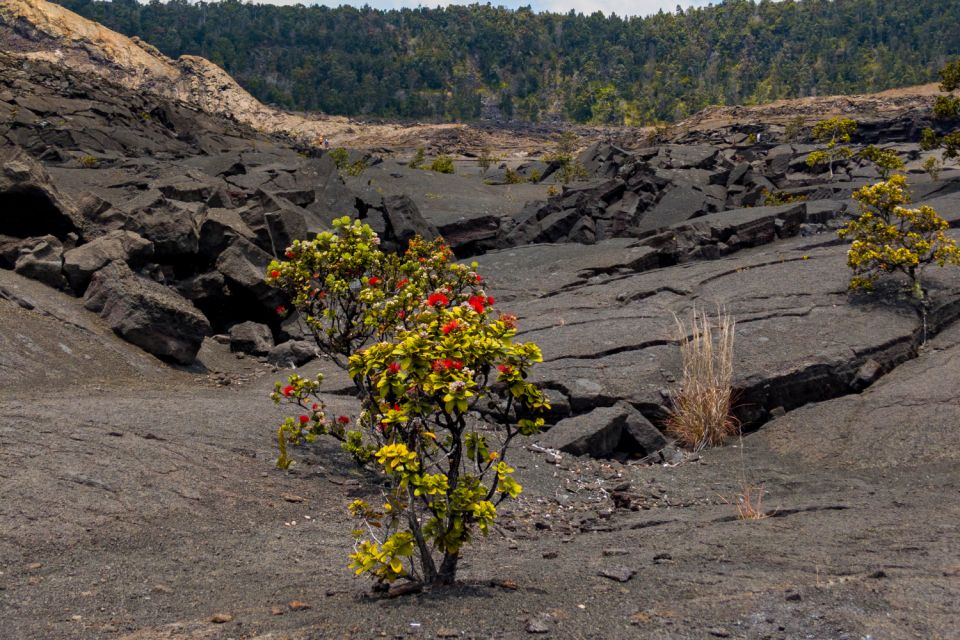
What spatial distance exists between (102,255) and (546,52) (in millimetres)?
154040

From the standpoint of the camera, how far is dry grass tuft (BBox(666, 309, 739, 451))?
28.2 feet

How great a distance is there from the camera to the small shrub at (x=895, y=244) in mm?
10195

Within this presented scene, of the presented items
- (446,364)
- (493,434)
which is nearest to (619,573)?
(446,364)

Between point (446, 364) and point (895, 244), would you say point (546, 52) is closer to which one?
point (895, 244)

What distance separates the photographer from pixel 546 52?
510 ft

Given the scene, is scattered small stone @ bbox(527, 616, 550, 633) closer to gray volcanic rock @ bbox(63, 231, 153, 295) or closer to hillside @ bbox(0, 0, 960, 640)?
hillside @ bbox(0, 0, 960, 640)

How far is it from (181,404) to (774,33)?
166m

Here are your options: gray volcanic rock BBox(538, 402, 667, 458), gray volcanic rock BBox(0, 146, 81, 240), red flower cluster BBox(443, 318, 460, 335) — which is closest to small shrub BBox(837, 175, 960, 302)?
gray volcanic rock BBox(538, 402, 667, 458)

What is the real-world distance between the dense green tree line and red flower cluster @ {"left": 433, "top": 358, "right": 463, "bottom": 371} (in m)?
118

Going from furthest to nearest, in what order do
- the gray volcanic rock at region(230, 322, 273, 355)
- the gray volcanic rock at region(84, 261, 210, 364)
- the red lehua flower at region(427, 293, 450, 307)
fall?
1. the gray volcanic rock at region(230, 322, 273, 355)
2. the gray volcanic rock at region(84, 261, 210, 364)
3. the red lehua flower at region(427, 293, 450, 307)

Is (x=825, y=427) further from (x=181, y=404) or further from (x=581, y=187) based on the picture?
(x=581, y=187)

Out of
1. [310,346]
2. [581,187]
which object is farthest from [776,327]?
[581,187]

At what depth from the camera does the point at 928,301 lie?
10.2 m

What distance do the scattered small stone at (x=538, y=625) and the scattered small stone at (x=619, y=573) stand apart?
843mm
